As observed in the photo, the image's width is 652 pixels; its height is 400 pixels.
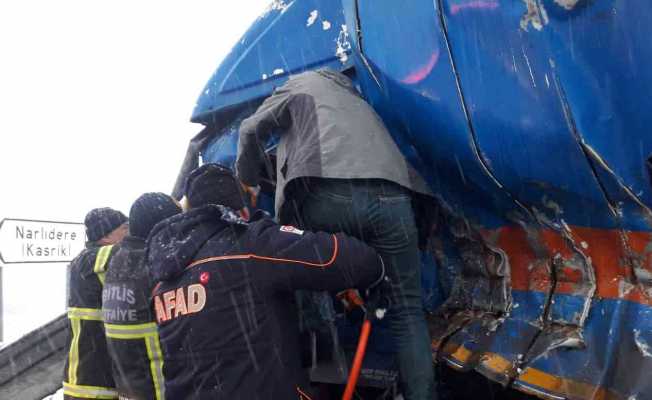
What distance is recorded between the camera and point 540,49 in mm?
1657

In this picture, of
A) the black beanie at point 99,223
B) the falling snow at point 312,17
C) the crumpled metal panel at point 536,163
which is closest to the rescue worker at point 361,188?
the crumpled metal panel at point 536,163

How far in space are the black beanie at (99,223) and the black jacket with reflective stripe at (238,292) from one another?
122cm

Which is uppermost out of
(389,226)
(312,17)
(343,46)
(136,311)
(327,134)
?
(312,17)

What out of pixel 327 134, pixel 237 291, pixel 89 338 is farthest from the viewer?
pixel 89 338

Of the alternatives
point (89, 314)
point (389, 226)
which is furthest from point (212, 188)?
point (89, 314)

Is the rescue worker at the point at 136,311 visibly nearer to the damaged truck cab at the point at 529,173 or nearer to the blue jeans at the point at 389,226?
the blue jeans at the point at 389,226

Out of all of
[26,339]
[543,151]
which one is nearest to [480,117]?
[543,151]

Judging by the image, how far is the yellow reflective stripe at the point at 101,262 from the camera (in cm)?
297

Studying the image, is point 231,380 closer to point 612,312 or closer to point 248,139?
point 248,139

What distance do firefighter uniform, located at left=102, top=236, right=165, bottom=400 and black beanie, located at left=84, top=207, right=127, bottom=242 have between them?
59cm

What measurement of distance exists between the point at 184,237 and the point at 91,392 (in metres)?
1.39

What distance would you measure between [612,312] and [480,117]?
29.4 inches

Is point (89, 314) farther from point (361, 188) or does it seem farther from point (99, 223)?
point (361, 188)

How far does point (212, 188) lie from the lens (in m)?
2.25
